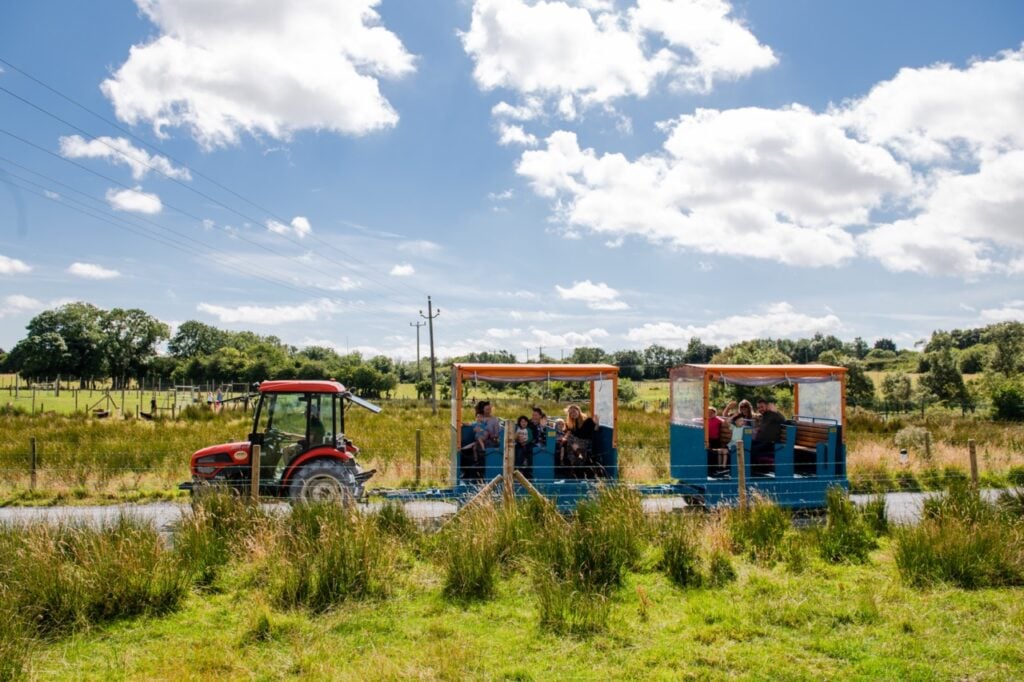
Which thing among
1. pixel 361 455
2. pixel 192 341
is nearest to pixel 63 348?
pixel 192 341

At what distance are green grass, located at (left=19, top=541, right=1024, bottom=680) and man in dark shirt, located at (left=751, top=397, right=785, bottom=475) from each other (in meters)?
4.57

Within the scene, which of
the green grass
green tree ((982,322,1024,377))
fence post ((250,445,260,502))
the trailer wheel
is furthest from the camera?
green tree ((982,322,1024,377))

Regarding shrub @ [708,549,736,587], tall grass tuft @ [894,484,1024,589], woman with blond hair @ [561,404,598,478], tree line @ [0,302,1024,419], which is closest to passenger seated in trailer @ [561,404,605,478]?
woman with blond hair @ [561,404,598,478]

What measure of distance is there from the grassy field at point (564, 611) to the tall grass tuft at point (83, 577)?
5.3 inches

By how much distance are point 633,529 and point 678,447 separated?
14.3 feet

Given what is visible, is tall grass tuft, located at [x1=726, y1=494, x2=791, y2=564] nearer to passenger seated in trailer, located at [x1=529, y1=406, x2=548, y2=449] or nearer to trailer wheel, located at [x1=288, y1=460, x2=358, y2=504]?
passenger seated in trailer, located at [x1=529, y1=406, x2=548, y2=449]

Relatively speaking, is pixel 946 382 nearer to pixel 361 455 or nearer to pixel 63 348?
pixel 361 455

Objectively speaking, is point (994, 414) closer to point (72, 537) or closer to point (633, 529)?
point (633, 529)

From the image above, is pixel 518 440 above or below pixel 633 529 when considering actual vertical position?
above

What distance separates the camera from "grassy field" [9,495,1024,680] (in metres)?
5.07

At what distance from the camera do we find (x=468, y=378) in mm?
→ 11133

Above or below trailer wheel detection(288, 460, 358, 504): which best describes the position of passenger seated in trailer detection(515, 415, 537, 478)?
above

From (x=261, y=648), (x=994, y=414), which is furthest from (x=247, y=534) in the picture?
(x=994, y=414)

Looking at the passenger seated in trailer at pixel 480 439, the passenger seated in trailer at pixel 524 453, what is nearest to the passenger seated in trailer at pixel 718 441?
the passenger seated in trailer at pixel 524 453
